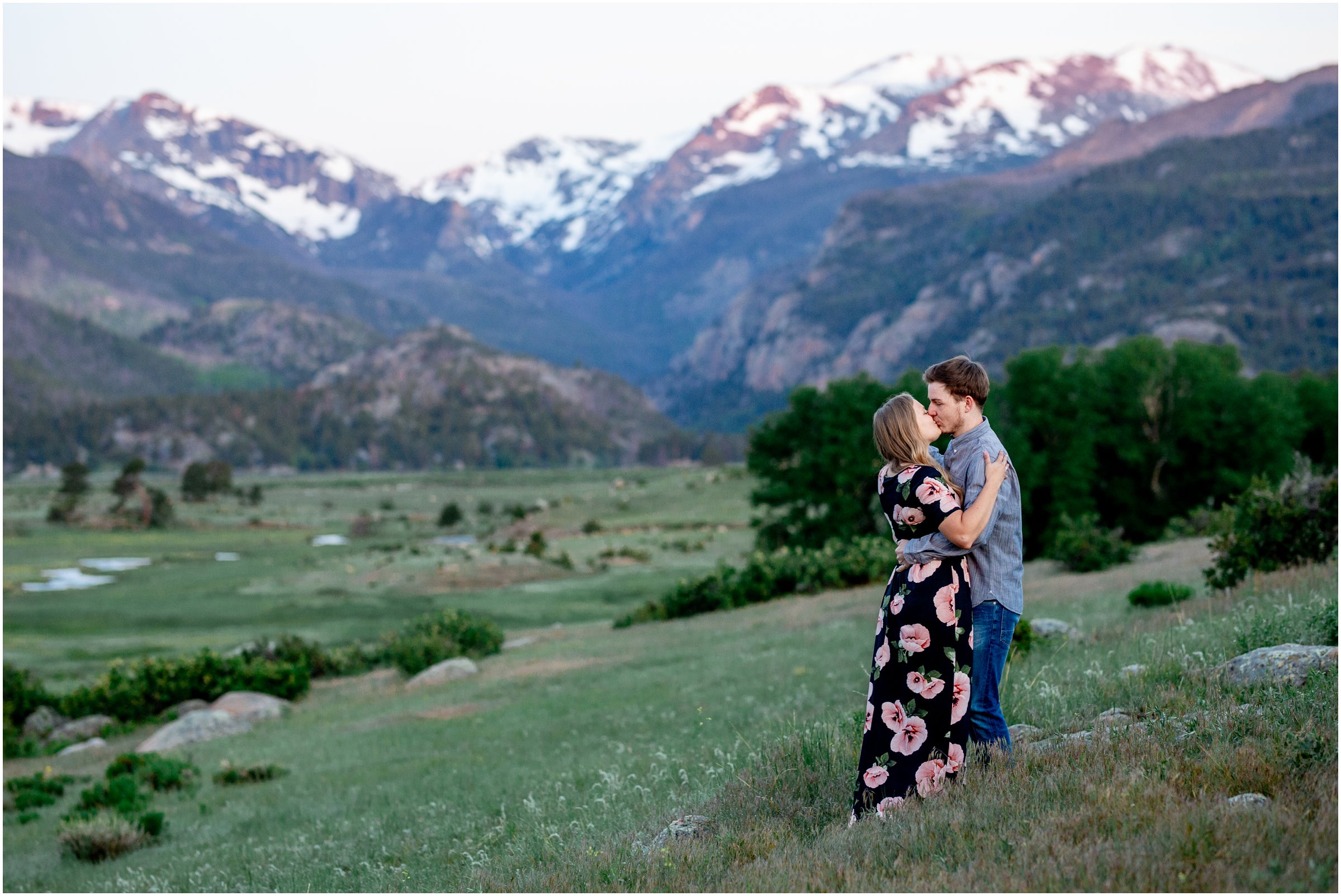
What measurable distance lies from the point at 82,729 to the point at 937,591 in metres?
27.2

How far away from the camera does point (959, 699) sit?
6176 millimetres

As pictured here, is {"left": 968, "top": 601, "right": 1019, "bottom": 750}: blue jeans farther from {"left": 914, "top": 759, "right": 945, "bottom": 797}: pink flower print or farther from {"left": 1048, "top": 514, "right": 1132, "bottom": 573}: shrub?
{"left": 1048, "top": 514, "right": 1132, "bottom": 573}: shrub

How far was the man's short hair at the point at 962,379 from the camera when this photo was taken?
20.0 ft

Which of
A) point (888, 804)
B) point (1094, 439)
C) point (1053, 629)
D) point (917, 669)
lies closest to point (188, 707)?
point (1053, 629)

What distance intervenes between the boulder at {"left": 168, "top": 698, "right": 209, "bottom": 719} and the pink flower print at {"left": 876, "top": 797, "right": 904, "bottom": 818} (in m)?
24.9

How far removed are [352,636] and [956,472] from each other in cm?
3790

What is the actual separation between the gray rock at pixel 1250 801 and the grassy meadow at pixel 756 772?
0.32 ft

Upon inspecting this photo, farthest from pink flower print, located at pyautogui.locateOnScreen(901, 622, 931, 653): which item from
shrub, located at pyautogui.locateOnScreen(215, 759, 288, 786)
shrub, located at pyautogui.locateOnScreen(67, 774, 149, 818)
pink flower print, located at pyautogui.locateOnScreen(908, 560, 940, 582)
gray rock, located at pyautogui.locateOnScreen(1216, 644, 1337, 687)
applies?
shrub, located at pyautogui.locateOnScreen(215, 759, 288, 786)

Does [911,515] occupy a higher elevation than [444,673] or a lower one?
higher

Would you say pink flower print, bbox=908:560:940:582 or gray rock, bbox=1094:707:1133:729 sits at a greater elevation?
pink flower print, bbox=908:560:940:582

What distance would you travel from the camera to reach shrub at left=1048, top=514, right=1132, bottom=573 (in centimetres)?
3050

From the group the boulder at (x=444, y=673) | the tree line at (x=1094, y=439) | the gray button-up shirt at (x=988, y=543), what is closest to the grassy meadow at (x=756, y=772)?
the boulder at (x=444, y=673)

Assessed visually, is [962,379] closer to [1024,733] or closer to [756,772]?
[1024,733]

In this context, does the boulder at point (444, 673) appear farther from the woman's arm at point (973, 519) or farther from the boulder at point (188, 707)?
the woman's arm at point (973, 519)
